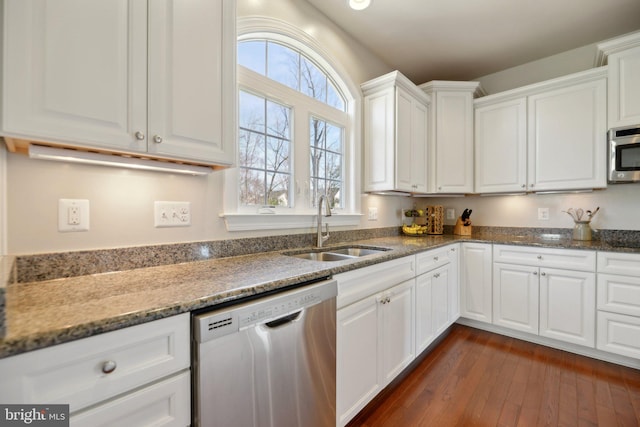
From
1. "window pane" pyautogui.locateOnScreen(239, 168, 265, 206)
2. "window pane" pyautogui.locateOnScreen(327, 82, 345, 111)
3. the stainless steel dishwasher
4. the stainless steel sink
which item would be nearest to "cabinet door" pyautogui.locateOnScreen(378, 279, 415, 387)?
the stainless steel sink

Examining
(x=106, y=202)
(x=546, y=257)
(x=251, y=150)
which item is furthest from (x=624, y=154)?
(x=106, y=202)

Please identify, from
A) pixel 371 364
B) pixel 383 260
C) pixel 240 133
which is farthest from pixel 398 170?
pixel 371 364

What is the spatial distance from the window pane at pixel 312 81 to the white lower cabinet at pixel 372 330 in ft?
4.71

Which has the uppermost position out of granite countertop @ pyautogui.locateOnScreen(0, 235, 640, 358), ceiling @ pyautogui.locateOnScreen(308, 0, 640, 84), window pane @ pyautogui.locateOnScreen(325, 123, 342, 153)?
ceiling @ pyautogui.locateOnScreen(308, 0, 640, 84)

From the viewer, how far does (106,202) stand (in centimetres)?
123

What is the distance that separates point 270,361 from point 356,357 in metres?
0.63

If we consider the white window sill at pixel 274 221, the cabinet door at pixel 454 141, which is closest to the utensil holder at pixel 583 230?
the cabinet door at pixel 454 141

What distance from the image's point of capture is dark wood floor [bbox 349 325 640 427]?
1614 mm

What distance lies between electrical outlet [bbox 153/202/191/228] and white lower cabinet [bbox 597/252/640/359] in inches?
115

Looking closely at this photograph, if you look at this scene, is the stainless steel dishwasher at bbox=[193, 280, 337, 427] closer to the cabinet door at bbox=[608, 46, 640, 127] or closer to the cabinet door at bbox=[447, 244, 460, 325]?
the cabinet door at bbox=[447, 244, 460, 325]

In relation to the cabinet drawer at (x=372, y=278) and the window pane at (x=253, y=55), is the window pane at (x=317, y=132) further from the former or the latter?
the cabinet drawer at (x=372, y=278)

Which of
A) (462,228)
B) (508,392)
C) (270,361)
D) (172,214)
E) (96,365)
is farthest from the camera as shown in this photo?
(462,228)

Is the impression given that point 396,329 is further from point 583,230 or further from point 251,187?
point 583,230

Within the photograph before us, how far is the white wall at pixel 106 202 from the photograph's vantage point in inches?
41.4
